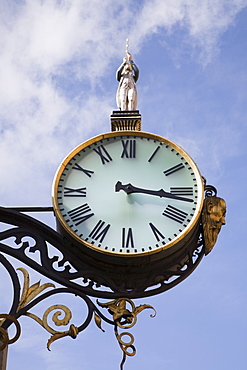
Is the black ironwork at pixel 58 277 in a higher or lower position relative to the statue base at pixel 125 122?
lower

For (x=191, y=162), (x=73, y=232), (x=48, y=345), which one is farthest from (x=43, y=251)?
(x=191, y=162)

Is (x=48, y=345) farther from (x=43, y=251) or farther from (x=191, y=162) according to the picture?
(x=191, y=162)

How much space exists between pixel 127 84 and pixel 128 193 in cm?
141

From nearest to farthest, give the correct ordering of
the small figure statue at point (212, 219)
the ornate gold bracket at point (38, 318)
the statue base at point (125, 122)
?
the ornate gold bracket at point (38, 318), the small figure statue at point (212, 219), the statue base at point (125, 122)

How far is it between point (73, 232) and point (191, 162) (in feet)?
4.19

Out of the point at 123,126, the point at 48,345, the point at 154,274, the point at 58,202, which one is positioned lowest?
the point at 48,345

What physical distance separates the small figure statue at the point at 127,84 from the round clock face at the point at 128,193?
0.53 metres

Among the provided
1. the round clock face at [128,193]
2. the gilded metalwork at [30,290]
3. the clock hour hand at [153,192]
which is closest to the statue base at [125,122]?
the round clock face at [128,193]

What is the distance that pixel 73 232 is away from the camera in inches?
375

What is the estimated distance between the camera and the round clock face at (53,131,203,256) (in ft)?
31.3

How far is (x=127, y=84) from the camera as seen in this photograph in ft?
35.3

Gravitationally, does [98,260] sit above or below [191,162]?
below

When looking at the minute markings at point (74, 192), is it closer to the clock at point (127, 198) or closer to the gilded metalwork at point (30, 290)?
the clock at point (127, 198)

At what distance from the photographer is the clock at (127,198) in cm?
948
